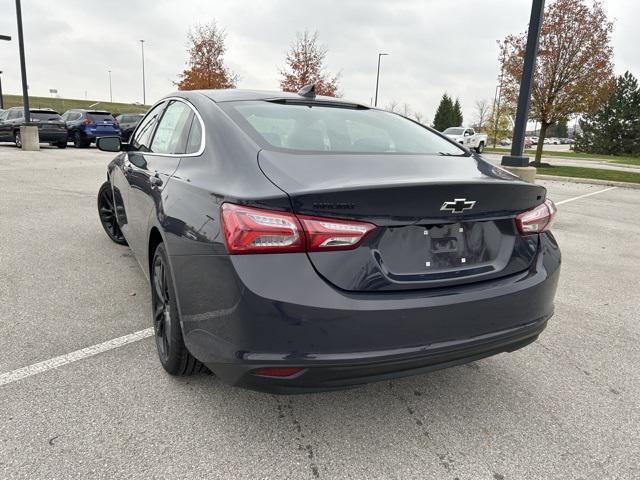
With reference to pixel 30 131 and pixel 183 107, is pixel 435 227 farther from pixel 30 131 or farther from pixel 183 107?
pixel 30 131

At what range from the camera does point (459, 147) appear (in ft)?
9.71

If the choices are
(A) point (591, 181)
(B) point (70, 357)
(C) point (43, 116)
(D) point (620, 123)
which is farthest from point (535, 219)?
(D) point (620, 123)

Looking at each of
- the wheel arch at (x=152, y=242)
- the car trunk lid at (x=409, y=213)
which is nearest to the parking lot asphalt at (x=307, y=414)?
the wheel arch at (x=152, y=242)

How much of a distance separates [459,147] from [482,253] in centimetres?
105

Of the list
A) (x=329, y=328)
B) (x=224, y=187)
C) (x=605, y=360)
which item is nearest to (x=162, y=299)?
(x=224, y=187)

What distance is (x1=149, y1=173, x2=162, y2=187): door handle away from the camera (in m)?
2.80

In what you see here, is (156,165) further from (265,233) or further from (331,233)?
(331,233)

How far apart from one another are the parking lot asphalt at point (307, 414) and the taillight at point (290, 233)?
94 cm

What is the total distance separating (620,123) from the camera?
169 feet

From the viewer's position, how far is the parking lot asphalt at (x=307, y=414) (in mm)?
2029

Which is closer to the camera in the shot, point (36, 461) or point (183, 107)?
point (36, 461)

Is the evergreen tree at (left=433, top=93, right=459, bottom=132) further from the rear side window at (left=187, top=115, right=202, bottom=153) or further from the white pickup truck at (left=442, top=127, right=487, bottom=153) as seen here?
the rear side window at (left=187, top=115, right=202, bottom=153)

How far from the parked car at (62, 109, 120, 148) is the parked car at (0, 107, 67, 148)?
689mm

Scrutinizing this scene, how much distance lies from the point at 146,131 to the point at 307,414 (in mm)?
2676
